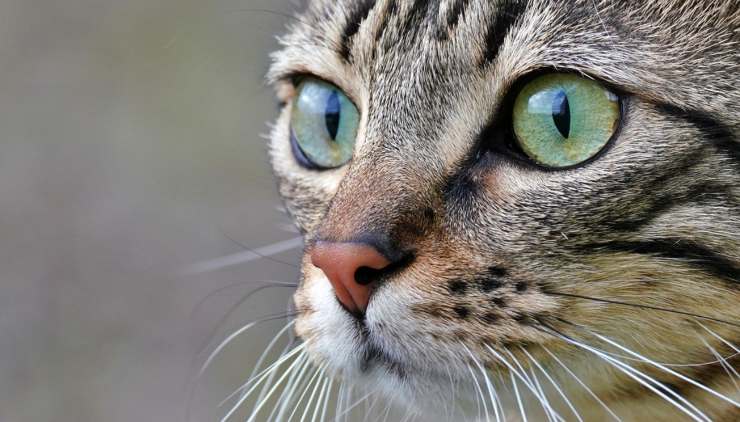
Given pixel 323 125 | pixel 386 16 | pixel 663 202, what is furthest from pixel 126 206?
pixel 663 202

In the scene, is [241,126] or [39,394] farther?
[241,126]

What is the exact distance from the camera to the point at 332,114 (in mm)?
2029

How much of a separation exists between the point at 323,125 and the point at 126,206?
9.01ft

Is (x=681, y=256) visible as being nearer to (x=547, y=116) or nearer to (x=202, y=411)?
(x=547, y=116)

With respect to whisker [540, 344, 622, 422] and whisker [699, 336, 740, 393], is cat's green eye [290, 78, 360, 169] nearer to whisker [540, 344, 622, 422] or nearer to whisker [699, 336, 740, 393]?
whisker [540, 344, 622, 422]

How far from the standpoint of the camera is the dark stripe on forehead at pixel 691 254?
1503 mm

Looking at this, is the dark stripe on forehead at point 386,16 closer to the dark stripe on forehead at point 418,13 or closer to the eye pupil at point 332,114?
the dark stripe on forehead at point 418,13

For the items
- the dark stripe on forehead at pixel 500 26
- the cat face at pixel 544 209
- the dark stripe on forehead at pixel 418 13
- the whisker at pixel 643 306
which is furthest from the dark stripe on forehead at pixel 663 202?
the dark stripe on forehead at pixel 418 13

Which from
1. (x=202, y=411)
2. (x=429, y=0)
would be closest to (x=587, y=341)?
(x=429, y=0)

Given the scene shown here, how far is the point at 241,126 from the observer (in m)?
4.85

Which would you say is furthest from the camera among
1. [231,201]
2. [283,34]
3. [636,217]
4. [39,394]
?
[231,201]

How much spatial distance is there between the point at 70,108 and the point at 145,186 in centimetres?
56

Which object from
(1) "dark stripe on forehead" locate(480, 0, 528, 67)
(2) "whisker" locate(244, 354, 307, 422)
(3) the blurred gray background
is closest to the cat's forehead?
(1) "dark stripe on forehead" locate(480, 0, 528, 67)

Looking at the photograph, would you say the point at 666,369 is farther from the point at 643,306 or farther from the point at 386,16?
the point at 386,16
